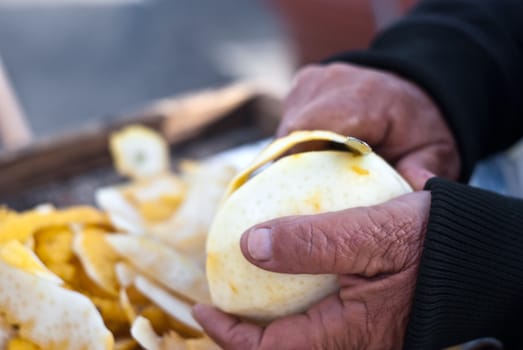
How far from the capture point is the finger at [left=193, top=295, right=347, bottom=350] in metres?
0.66

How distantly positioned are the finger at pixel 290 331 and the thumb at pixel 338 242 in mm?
73

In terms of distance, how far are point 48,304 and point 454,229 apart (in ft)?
1.74

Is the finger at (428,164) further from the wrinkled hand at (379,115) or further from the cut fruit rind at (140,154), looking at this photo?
the cut fruit rind at (140,154)

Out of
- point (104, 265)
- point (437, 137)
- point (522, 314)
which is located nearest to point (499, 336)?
point (522, 314)

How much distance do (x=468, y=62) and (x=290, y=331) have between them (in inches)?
27.3

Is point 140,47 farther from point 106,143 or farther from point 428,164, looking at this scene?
point 428,164

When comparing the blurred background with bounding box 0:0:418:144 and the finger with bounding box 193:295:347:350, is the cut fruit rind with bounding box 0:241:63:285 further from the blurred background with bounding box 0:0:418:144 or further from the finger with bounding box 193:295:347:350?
the blurred background with bounding box 0:0:418:144

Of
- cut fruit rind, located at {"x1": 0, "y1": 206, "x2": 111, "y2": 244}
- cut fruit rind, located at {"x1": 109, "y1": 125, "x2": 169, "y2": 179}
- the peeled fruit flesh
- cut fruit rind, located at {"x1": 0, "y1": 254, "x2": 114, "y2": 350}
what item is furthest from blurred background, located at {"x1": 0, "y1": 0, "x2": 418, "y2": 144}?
cut fruit rind, located at {"x1": 0, "y1": 254, "x2": 114, "y2": 350}

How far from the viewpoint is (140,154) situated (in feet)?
4.37

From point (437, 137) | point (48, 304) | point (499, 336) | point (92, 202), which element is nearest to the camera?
point (48, 304)

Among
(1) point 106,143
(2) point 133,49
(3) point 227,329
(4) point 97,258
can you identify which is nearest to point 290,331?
(3) point 227,329

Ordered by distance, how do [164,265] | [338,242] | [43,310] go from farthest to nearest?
[164,265], [43,310], [338,242]

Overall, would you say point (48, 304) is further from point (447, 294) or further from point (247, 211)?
point (447, 294)

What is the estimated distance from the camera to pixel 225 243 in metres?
0.69
